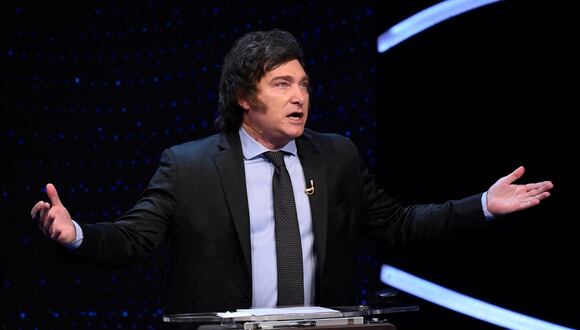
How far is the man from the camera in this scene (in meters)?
2.73

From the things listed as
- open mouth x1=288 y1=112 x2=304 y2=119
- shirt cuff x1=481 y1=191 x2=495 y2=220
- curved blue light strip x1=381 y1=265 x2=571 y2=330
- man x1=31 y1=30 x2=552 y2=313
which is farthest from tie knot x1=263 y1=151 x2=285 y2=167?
curved blue light strip x1=381 y1=265 x2=571 y2=330

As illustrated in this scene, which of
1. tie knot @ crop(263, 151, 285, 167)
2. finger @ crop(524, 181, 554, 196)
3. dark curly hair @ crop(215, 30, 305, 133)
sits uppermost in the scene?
dark curly hair @ crop(215, 30, 305, 133)

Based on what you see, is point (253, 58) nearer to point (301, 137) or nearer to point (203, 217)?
point (301, 137)

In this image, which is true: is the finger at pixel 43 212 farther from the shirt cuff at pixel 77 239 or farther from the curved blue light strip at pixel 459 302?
the curved blue light strip at pixel 459 302

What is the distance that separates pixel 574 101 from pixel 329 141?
1.10 metres

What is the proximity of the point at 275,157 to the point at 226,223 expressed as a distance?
29 cm

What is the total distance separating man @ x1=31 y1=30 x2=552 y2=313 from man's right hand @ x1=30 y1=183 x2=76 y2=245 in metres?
0.21

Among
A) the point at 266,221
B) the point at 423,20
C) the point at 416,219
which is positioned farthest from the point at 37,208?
the point at 423,20

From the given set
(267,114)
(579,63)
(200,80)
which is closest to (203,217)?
(267,114)

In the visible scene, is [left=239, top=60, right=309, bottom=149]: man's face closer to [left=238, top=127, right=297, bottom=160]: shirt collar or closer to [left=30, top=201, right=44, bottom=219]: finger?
[left=238, top=127, right=297, bottom=160]: shirt collar

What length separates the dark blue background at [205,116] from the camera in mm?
3740

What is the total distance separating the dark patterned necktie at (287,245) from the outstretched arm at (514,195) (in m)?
0.63

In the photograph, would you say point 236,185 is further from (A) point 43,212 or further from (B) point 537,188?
(B) point 537,188

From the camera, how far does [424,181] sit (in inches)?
165
